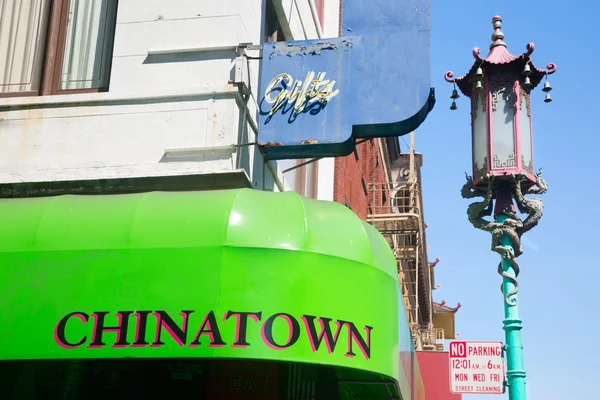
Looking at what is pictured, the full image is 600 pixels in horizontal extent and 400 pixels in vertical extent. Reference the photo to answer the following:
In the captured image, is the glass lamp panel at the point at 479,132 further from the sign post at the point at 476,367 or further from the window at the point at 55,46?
the window at the point at 55,46

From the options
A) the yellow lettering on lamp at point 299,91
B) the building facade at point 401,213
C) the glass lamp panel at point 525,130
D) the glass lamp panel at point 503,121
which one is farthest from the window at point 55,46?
the glass lamp panel at point 525,130

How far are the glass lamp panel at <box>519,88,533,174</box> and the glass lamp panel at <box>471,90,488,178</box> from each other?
44 centimetres

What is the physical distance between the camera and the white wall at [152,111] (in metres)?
8.81

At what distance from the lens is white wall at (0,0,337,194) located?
881 centimetres

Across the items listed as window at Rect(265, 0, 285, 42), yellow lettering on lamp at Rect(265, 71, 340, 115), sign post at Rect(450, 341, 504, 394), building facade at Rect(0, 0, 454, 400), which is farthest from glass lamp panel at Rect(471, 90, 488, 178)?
window at Rect(265, 0, 285, 42)

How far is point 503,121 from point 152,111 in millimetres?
4264

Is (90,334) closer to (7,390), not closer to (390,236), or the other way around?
(7,390)

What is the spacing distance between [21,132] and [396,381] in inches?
192

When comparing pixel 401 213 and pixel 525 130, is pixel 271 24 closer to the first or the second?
pixel 525 130

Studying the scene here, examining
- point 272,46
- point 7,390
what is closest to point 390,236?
point 272,46

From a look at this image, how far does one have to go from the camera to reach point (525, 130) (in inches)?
404

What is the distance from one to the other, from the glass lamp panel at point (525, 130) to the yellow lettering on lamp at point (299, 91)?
8.53 ft

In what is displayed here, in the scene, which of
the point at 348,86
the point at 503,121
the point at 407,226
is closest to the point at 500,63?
the point at 503,121

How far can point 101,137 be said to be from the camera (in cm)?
902
